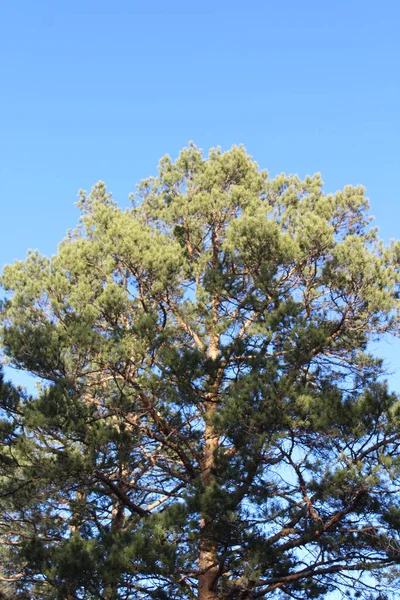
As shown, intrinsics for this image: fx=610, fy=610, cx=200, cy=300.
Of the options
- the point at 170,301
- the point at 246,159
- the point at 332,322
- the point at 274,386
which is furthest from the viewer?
the point at 246,159

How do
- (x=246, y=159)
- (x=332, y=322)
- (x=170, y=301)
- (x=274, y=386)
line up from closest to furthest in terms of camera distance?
1. (x=274, y=386)
2. (x=332, y=322)
3. (x=170, y=301)
4. (x=246, y=159)

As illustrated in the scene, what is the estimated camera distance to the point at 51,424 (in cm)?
586

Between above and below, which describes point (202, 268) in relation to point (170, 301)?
above

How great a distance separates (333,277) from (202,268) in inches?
67.5

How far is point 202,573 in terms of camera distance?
5738 millimetres

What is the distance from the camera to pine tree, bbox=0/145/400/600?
217 inches

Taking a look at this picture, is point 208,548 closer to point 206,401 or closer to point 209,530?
point 209,530

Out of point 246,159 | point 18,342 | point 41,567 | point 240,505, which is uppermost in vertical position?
point 246,159

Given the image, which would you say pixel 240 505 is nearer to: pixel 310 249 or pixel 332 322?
pixel 332 322

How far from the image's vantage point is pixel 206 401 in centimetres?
667

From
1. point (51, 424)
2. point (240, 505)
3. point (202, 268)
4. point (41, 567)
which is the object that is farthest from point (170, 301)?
point (41, 567)

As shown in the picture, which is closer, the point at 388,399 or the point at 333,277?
the point at 388,399

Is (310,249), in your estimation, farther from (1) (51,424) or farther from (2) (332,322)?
(1) (51,424)

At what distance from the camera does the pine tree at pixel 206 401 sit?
550 centimetres
